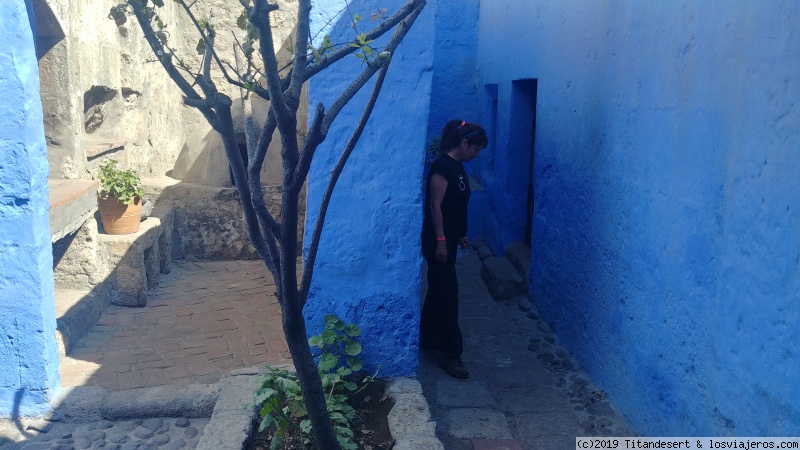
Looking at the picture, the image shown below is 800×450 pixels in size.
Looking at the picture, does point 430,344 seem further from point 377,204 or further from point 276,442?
point 276,442

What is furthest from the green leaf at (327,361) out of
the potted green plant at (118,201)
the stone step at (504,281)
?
the stone step at (504,281)

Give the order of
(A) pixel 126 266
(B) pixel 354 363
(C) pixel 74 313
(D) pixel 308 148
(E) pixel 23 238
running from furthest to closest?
(A) pixel 126 266, (C) pixel 74 313, (B) pixel 354 363, (E) pixel 23 238, (D) pixel 308 148

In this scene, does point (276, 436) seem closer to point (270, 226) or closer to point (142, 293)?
point (270, 226)

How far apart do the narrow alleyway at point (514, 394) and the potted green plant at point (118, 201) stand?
2936 mm

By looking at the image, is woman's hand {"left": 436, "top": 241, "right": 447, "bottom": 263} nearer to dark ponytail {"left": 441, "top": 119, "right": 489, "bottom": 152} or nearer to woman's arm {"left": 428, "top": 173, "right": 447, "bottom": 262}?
woman's arm {"left": 428, "top": 173, "right": 447, "bottom": 262}

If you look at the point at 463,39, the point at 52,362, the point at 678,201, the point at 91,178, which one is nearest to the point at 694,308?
the point at 678,201

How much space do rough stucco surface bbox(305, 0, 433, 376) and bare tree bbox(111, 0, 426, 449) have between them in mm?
1067

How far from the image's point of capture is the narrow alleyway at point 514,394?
3967 millimetres

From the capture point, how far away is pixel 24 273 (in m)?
3.75

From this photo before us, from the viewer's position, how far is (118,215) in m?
5.83

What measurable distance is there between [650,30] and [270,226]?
258 cm

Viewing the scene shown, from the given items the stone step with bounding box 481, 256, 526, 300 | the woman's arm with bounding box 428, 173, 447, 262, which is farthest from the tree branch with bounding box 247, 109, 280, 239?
the stone step with bounding box 481, 256, 526, 300

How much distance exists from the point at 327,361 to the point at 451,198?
1.60m

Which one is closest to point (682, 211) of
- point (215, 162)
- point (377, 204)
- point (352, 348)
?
point (377, 204)
